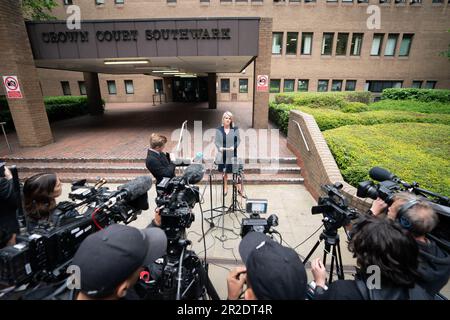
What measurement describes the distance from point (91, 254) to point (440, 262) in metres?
2.36

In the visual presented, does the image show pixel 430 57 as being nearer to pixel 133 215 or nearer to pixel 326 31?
pixel 326 31

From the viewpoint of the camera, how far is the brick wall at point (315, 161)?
4.09 m

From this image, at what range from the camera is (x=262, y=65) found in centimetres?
843

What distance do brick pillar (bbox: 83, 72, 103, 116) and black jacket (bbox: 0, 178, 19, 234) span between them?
51.3 feet

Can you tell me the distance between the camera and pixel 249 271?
1.25 metres

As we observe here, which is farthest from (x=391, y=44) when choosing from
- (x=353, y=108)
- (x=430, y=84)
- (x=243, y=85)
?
(x=353, y=108)

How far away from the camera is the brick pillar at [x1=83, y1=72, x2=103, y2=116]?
50.3 feet

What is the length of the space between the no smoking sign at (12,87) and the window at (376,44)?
82.1 feet

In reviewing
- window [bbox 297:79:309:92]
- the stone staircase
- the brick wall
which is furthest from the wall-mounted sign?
window [bbox 297:79:309:92]

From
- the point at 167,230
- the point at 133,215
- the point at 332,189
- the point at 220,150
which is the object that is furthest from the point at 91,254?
the point at 220,150

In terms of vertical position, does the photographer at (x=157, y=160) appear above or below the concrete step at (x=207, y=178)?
above

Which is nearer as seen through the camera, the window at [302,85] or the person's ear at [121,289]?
the person's ear at [121,289]

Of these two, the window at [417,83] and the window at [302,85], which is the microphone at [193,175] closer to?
the window at [302,85]

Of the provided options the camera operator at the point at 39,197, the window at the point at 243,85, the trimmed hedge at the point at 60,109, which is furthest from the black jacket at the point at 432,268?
the window at the point at 243,85
